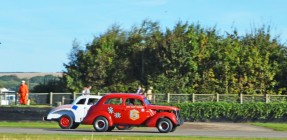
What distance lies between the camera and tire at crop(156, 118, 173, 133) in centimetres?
2805

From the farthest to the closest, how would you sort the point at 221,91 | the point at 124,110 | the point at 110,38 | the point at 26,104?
the point at 110,38
the point at 221,91
the point at 26,104
the point at 124,110

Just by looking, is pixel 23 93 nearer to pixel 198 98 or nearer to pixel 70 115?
pixel 198 98

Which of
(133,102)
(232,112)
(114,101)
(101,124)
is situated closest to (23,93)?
(232,112)

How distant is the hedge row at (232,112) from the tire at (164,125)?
39.3 feet

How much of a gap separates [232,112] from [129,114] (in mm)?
12764

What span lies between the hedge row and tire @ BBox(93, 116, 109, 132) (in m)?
12.1

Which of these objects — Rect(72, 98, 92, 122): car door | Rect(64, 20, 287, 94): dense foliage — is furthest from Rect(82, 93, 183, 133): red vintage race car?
Rect(64, 20, 287, 94): dense foliage

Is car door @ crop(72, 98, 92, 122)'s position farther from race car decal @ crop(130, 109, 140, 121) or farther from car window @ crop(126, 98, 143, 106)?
race car decal @ crop(130, 109, 140, 121)

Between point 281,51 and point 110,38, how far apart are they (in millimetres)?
16893

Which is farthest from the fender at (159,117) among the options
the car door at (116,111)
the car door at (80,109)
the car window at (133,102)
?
the car door at (80,109)

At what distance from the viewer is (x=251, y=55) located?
51.2 meters

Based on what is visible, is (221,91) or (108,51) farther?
(108,51)

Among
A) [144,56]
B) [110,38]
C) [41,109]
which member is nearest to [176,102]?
[41,109]

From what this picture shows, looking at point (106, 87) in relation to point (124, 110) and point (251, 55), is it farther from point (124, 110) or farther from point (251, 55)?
point (124, 110)
